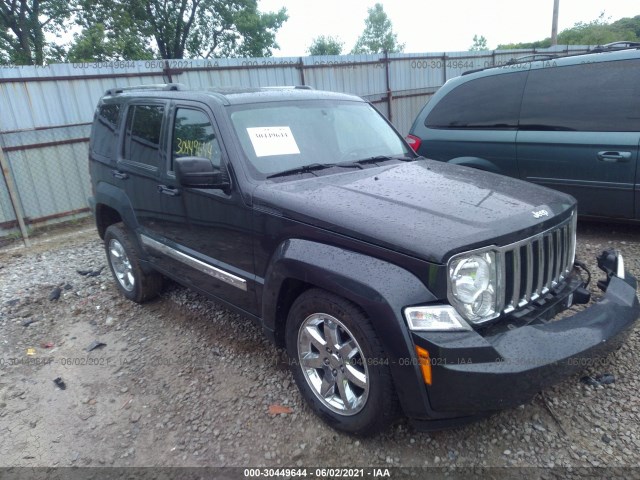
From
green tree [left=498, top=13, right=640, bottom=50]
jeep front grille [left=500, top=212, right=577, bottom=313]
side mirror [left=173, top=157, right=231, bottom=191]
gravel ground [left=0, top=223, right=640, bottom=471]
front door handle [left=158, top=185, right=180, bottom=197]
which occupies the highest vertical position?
green tree [left=498, top=13, right=640, bottom=50]

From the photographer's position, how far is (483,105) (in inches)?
214

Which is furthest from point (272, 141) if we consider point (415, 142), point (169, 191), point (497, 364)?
point (415, 142)

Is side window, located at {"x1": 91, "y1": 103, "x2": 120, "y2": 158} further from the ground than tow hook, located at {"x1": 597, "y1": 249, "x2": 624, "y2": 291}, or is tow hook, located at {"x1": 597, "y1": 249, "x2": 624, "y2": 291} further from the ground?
side window, located at {"x1": 91, "y1": 103, "x2": 120, "y2": 158}

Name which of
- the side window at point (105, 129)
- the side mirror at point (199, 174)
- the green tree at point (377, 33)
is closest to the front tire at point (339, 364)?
the side mirror at point (199, 174)

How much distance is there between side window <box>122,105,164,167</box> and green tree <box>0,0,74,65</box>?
826 inches

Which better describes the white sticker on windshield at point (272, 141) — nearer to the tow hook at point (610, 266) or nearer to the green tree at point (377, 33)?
the tow hook at point (610, 266)

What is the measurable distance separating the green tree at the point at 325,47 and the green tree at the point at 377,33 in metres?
13.6

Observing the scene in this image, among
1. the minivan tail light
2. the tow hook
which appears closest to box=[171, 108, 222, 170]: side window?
the tow hook

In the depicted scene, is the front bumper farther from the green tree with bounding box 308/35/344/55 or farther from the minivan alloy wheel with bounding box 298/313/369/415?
the green tree with bounding box 308/35/344/55

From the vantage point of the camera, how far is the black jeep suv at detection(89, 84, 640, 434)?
2146 mm

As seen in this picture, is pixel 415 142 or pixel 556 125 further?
pixel 415 142

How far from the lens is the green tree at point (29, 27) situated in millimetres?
20969

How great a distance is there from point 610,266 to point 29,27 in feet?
84.1

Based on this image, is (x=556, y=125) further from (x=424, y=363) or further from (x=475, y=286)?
(x=424, y=363)
